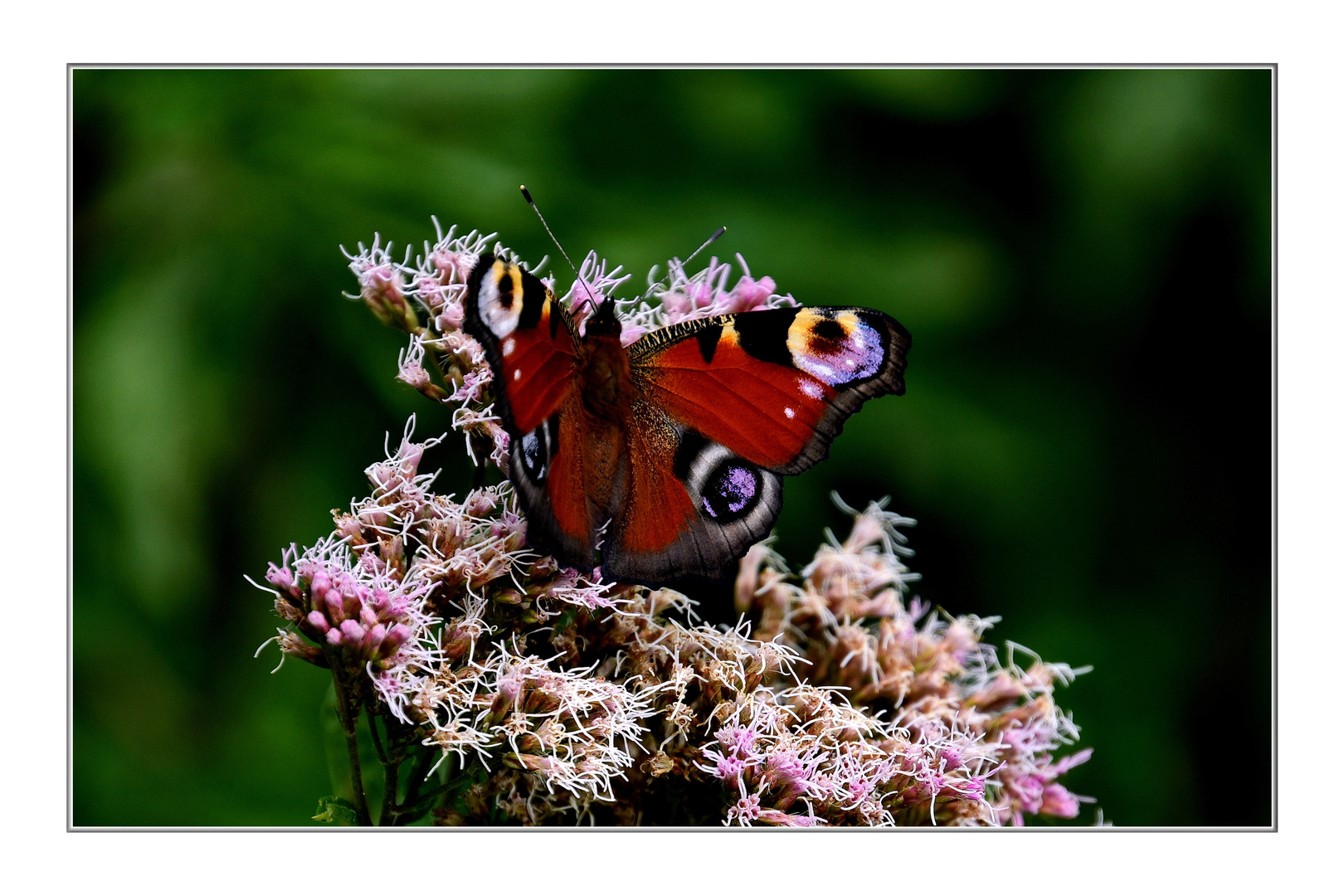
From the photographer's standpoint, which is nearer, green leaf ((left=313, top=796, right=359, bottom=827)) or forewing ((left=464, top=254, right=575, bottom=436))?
forewing ((left=464, top=254, right=575, bottom=436))

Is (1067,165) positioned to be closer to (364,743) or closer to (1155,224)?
(1155,224)

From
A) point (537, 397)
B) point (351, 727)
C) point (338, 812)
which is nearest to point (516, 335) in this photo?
point (537, 397)

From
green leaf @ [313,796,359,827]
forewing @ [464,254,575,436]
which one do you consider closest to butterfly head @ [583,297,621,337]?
forewing @ [464,254,575,436]

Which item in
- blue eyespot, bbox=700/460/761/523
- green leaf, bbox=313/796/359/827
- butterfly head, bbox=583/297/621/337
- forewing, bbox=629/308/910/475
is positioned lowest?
green leaf, bbox=313/796/359/827

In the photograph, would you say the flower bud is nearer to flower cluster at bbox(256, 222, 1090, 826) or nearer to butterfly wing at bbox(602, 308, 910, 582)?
flower cluster at bbox(256, 222, 1090, 826)

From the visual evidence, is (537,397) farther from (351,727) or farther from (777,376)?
(351,727)

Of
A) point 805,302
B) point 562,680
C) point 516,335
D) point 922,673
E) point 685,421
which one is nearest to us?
point 516,335
